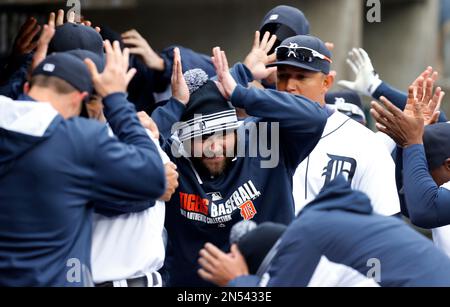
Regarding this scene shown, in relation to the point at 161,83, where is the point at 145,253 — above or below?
below

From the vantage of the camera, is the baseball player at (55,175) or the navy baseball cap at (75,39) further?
the navy baseball cap at (75,39)

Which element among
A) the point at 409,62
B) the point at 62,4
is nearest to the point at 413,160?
the point at 62,4

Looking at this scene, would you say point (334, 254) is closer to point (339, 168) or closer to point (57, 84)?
point (57, 84)

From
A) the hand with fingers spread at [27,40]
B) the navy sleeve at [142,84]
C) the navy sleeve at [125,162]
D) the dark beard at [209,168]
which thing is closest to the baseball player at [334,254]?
the navy sleeve at [125,162]

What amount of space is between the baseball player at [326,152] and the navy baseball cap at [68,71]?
1763mm

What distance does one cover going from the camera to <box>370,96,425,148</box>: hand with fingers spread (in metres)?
5.51

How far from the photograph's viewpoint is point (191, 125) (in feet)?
17.8

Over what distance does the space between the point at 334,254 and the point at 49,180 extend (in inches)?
48.3

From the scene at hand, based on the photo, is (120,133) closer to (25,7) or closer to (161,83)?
(161,83)

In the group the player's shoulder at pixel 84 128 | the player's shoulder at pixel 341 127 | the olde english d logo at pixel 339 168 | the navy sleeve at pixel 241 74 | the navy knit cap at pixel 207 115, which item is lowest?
the olde english d logo at pixel 339 168

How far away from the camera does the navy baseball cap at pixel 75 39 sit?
5.14 m

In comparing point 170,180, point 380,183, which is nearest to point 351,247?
point 170,180

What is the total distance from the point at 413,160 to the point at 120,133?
184cm

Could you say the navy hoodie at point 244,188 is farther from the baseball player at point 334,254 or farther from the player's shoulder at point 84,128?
the player's shoulder at point 84,128
